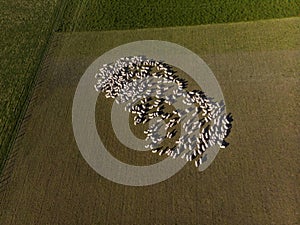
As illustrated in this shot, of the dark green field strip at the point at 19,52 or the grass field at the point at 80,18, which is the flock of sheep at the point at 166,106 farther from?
the dark green field strip at the point at 19,52

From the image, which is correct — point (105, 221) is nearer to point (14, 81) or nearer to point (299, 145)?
point (299, 145)

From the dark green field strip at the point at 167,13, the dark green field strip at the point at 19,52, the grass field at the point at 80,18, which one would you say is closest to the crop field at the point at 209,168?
the dark green field strip at the point at 19,52

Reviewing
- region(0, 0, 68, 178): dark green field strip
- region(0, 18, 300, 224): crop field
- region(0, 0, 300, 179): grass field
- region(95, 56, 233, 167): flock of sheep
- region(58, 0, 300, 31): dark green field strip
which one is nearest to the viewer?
region(0, 18, 300, 224): crop field

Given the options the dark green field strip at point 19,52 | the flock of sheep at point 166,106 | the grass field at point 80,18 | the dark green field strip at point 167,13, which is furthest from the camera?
the dark green field strip at point 167,13

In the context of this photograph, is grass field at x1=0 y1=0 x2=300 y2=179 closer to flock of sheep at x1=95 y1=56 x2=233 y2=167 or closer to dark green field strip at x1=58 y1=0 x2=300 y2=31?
dark green field strip at x1=58 y1=0 x2=300 y2=31

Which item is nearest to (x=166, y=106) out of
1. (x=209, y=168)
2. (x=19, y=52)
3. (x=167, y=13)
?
(x=209, y=168)

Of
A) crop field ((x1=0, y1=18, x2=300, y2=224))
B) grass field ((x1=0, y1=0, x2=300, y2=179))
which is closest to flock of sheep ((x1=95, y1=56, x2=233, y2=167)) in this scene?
crop field ((x1=0, y1=18, x2=300, y2=224))

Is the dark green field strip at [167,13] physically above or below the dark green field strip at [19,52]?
above
